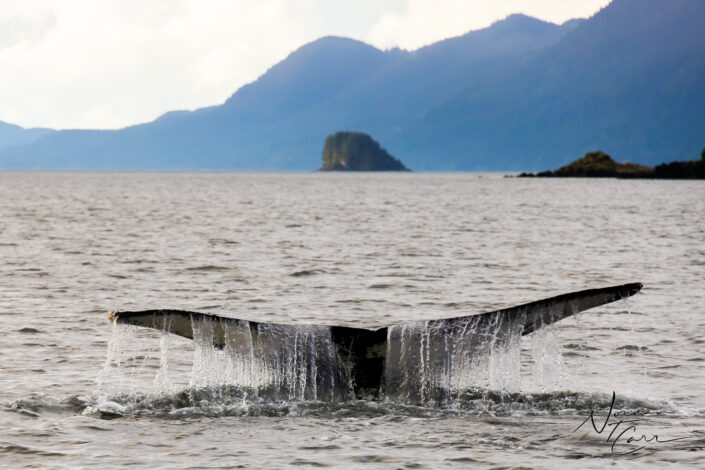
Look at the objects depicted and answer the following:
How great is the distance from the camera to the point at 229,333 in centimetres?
934

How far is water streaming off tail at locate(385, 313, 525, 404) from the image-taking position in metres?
9.19

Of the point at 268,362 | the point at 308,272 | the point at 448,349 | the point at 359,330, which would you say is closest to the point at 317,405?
the point at 268,362

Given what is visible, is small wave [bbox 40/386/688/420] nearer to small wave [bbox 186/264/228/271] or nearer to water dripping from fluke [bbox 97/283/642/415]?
water dripping from fluke [bbox 97/283/642/415]

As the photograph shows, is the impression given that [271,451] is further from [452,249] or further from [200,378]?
[452,249]

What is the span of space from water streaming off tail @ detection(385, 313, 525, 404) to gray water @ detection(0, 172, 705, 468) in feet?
0.20

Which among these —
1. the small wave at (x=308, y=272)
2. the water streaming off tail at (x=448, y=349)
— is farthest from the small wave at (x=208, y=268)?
the water streaming off tail at (x=448, y=349)

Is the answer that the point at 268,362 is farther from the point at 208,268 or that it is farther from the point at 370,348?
the point at 208,268

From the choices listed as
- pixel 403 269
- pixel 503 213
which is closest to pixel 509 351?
pixel 403 269

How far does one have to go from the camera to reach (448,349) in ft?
30.5

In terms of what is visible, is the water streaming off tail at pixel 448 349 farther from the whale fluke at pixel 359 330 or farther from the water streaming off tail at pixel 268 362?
the water streaming off tail at pixel 268 362

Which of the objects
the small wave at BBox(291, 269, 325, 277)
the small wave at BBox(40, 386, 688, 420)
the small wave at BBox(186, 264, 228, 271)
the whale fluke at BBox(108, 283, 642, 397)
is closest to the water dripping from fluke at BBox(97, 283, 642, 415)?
the whale fluke at BBox(108, 283, 642, 397)

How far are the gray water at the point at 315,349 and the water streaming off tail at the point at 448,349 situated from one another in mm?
62

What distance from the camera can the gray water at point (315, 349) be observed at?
9.71 meters

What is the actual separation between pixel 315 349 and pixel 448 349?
130 cm
